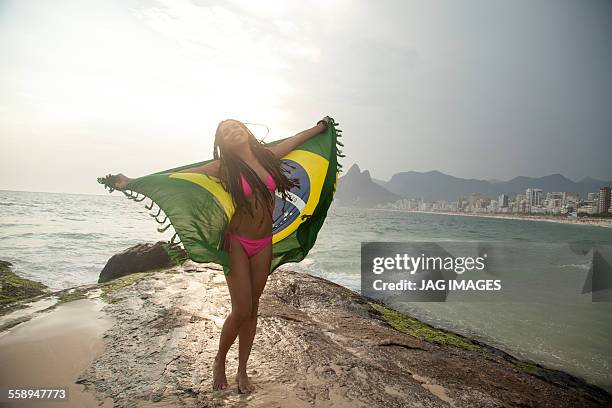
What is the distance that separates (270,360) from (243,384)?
61 cm

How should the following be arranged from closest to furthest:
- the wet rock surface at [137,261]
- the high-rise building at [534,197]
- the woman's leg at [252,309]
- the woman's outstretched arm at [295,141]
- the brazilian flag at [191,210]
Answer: the brazilian flag at [191,210], the woman's leg at [252,309], the woman's outstretched arm at [295,141], the wet rock surface at [137,261], the high-rise building at [534,197]

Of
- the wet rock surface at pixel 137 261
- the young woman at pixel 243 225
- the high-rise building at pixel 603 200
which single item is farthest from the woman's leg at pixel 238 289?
the high-rise building at pixel 603 200

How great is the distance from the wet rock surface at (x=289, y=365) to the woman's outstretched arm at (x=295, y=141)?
6.96ft

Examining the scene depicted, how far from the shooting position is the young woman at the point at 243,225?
2.86 m

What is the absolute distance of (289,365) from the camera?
3.43 m

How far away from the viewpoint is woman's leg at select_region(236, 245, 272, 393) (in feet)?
9.66

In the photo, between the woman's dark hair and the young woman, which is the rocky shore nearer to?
the young woman

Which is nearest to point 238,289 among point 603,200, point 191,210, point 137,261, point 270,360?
point 191,210

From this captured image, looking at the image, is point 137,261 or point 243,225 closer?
point 243,225

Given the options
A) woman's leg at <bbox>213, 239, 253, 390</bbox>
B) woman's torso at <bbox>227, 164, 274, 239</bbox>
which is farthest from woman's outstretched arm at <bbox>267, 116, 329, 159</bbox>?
woman's leg at <bbox>213, 239, 253, 390</bbox>

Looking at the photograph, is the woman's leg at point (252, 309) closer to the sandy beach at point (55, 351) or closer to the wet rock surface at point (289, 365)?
the wet rock surface at point (289, 365)

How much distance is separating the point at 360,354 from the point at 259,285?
1653mm

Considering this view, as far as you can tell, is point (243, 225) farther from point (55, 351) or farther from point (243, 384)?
point (55, 351)

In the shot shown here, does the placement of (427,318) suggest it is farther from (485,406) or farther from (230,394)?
(230,394)
